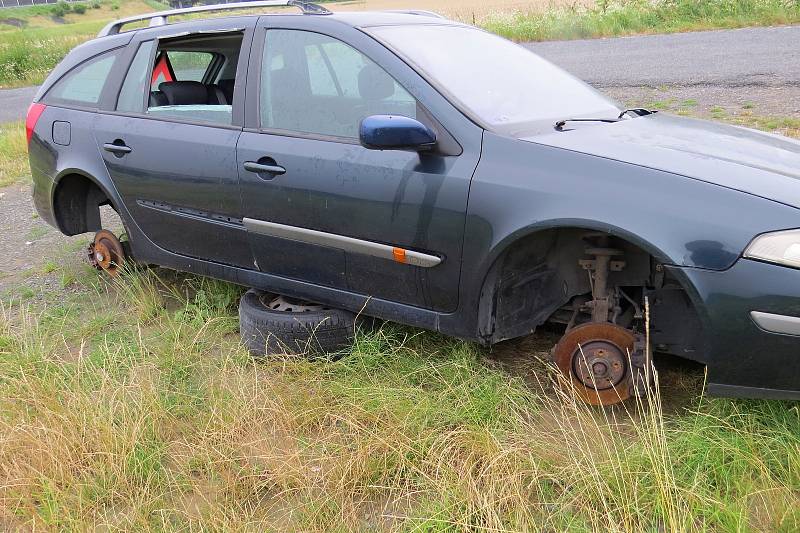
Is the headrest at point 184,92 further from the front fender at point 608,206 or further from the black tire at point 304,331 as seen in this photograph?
the front fender at point 608,206

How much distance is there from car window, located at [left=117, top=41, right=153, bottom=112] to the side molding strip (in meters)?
1.17

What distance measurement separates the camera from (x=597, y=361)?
2727 mm

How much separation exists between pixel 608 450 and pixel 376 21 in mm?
2241

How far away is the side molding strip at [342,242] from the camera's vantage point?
2877mm

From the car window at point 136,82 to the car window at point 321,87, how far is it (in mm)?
958

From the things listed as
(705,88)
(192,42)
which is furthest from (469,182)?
(705,88)

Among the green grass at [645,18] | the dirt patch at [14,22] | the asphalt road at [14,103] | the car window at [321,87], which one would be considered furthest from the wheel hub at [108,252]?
the dirt patch at [14,22]

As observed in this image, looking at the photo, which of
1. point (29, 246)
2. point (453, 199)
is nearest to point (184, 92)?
point (453, 199)

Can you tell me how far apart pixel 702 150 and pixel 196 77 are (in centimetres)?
348

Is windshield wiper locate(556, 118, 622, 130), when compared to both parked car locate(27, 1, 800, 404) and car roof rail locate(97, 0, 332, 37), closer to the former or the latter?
parked car locate(27, 1, 800, 404)

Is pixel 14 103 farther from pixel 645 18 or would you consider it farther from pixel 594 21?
pixel 645 18

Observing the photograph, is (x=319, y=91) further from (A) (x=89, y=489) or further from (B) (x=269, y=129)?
(A) (x=89, y=489)

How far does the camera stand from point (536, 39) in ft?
55.2

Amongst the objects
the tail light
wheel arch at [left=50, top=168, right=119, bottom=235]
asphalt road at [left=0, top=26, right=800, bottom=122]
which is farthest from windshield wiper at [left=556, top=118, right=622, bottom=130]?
asphalt road at [left=0, top=26, right=800, bottom=122]
